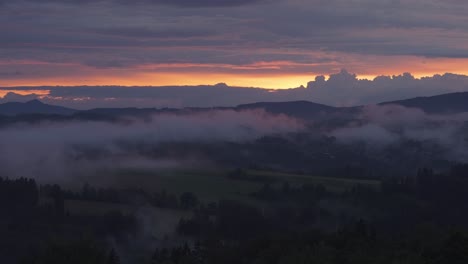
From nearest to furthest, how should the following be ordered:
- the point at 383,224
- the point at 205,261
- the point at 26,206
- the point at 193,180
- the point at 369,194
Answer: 1. the point at 205,261
2. the point at 383,224
3. the point at 26,206
4. the point at 369,194
5. the point at 193,180

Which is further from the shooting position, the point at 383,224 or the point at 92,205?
the point at 92,205

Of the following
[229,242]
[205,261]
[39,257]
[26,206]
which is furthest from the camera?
[26,206]

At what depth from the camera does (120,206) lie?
11488cm

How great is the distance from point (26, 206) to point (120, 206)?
12781mm

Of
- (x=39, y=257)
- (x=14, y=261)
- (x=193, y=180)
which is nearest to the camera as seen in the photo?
(x=39, y=257)

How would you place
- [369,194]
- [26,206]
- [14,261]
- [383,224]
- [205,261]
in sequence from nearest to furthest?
[205,261] → [14,261] → [383,224] → [26,206] → [369,194]

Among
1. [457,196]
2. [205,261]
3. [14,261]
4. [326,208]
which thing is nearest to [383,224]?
[326,208]

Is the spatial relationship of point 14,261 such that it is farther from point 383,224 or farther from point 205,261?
point 383,224

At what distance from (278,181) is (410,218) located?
Result: 38152mm

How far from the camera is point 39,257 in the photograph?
6294cm

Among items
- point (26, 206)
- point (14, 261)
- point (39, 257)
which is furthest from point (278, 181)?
point (39, 257)

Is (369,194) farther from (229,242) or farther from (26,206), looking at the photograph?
(26,206)

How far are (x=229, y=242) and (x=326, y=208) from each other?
95.1ft

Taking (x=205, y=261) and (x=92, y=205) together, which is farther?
(x=92, y=205)
